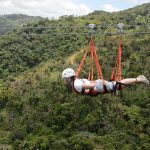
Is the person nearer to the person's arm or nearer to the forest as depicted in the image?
the person's arm

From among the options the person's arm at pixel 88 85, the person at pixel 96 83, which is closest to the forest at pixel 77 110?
the person at pixel 96 83

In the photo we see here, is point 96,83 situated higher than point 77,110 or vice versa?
point 96,83

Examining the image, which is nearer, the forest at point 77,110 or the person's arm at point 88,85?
the person's arm at point 88,85

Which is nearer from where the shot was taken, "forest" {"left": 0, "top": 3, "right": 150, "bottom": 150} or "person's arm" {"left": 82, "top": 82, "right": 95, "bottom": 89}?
"person's arm" {"left": 82, "top": 82, "right": 95, "bottom": 89}

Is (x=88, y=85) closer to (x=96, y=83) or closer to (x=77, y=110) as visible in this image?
(x=96, y=83)

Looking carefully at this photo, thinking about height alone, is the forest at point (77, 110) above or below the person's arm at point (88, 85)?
below

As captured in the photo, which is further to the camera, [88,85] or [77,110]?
[77,110]

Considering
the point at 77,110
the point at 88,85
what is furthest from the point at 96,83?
Result: the point at 77,110

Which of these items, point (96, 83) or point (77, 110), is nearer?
point (96, 83)

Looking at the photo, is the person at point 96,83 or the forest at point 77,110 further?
the forest at point 77,110

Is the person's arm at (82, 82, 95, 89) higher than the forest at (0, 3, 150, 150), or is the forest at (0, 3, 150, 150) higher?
the person's arm at (82, 82, 95, 89)

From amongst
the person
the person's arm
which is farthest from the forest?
the person's arm

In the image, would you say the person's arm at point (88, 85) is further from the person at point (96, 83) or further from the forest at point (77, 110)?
the forest at point (77, 110)
